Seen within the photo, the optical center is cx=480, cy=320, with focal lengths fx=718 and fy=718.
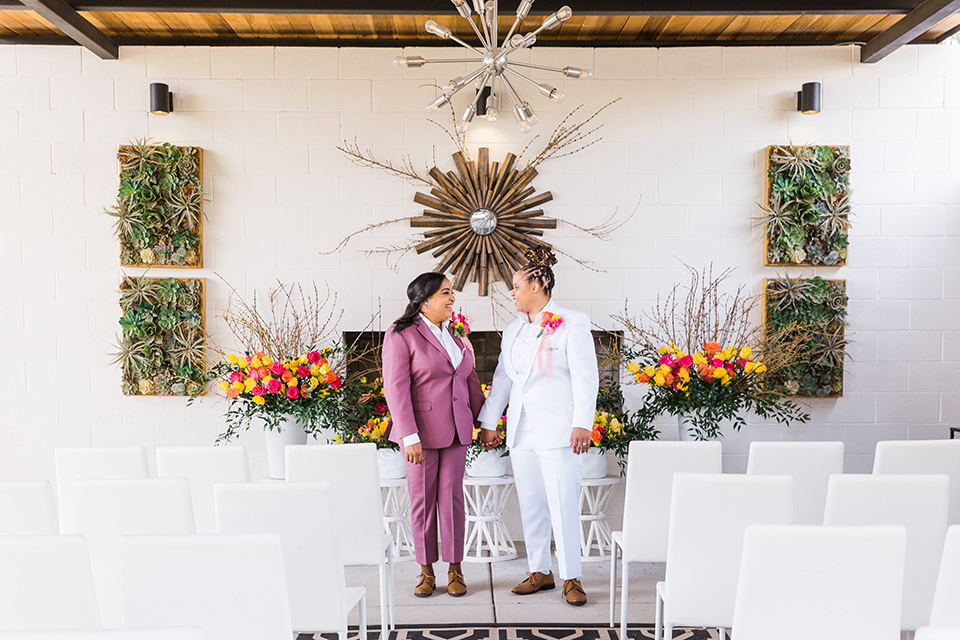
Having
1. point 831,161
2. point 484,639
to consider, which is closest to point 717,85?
point 831,161

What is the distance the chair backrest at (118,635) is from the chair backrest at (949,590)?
1574 millimetres

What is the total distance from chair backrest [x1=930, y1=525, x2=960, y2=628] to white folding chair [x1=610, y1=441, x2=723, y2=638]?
1239mm

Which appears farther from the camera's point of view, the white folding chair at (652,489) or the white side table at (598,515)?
the white side table at (598,515)

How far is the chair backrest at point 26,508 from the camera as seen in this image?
7.27ft

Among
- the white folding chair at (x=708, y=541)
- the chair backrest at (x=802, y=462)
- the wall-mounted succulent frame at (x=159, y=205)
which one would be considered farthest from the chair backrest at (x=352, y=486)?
the wall-mounted succulent frame at (x=159, y=205)

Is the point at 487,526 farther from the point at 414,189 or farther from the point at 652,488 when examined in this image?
the point at 414,189

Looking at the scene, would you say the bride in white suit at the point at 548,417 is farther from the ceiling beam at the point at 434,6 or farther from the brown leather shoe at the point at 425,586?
the ceiling beam at the point at 434,6

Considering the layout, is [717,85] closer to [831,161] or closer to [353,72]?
[831,161]

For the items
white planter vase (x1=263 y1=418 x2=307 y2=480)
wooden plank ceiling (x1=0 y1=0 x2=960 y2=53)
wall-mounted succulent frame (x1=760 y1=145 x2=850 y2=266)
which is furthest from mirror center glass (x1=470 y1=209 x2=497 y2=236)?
wall-mounted succulent frame (x1=760 y1=145 x2=850 y2=266)

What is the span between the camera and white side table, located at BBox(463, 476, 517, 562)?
4004 millimetres

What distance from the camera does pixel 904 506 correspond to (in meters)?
2.23

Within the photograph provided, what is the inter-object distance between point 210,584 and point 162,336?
3210mm

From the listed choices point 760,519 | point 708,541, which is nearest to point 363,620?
point 708,541

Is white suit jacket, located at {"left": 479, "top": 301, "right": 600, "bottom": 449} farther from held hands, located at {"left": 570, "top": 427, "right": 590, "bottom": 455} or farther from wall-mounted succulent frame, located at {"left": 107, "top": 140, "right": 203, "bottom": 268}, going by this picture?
wall-mounted succulent frame, located at {"left": 107, "top": 140, "right": 203, "bottom": 268}
